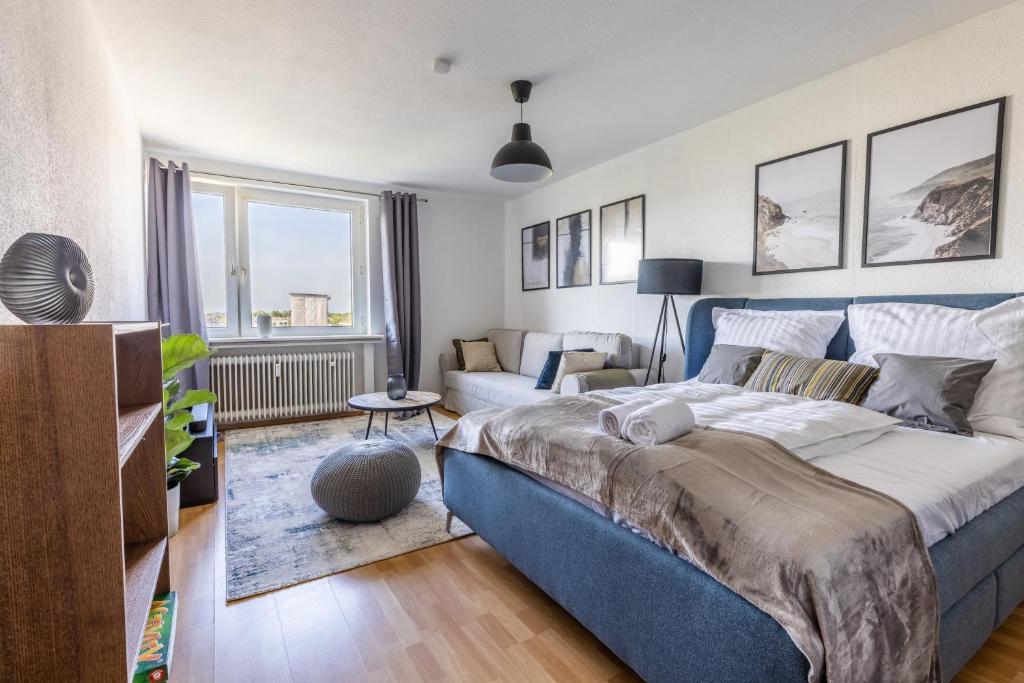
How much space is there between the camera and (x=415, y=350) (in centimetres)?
512

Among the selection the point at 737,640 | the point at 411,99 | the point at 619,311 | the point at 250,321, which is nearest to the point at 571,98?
the point at 411,99

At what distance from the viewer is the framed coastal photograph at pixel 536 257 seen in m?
5.16

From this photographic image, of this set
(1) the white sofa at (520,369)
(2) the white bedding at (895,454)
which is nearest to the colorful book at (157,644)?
(2) the white bedding at (895,454)

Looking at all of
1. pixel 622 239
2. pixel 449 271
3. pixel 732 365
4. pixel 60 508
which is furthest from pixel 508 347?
pixel 60 508

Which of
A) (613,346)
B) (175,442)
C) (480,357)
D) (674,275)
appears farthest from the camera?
(480,357)

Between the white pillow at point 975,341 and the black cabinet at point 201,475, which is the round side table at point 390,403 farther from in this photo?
the white pillow at point 975,341

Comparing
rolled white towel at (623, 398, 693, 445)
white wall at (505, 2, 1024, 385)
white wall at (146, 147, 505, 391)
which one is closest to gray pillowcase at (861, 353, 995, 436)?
white wall at (505, 2, 1024, 385)

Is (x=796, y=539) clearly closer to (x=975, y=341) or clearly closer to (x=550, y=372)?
(x=975, y=341)

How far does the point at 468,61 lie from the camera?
101 inches

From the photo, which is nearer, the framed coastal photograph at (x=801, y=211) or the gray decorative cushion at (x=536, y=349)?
Answer: the framed coastal photograph at (x=801, y=211)

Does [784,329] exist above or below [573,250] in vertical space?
below

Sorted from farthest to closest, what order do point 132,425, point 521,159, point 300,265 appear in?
point 300,265 < point 521,159 < point 132,425

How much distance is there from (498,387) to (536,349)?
2.42 feet

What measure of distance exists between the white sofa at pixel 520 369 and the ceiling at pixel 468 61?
1.65m
